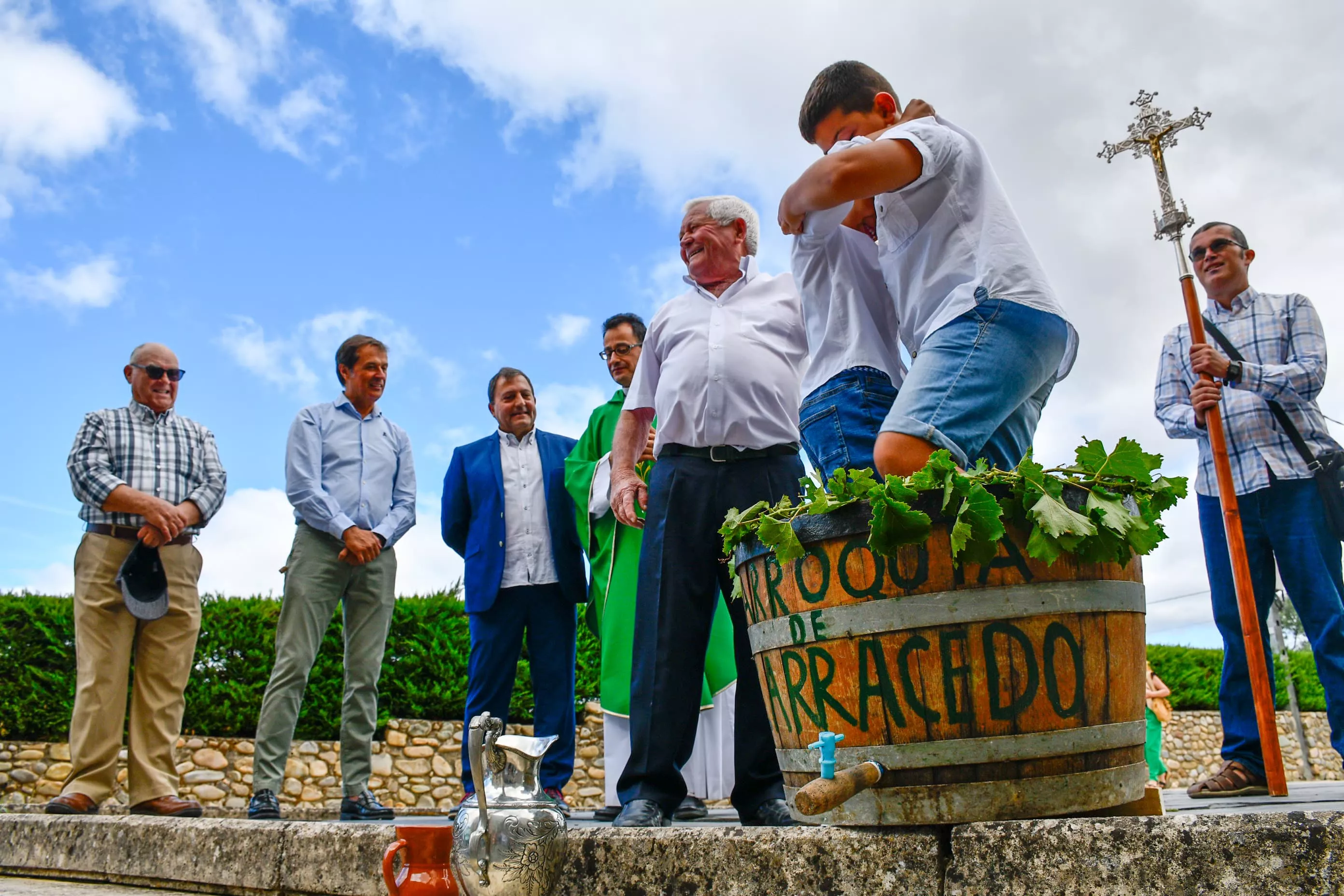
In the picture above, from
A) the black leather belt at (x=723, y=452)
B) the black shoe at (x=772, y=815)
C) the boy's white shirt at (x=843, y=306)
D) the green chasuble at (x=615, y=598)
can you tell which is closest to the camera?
the boy's white shirt at (x=843, y=306)

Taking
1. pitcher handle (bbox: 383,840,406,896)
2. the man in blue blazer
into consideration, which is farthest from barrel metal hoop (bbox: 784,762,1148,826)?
the man in blue blazer

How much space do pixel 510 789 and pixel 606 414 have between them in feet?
9.39

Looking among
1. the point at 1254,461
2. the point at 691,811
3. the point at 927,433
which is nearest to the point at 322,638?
the point at 691,811

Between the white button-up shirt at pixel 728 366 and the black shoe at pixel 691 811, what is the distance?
1652 mm

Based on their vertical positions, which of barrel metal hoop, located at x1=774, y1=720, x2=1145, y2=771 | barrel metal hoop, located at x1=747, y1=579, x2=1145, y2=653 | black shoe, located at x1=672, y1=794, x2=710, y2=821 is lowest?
black shoe, located at x1=672, y1=794, x2=710, y2=821

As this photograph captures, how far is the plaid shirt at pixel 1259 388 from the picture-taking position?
11.9ft

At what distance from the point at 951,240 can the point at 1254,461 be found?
2.10 metres

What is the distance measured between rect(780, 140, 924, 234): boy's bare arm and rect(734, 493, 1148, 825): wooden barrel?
737 millimetres

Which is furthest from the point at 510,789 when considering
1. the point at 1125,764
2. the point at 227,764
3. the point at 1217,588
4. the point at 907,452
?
the point at 227,764

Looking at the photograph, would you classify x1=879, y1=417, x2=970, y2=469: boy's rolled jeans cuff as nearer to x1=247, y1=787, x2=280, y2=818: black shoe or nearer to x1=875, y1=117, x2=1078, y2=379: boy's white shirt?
x1=875, y1=117, x2=1078, y2=379: boy's white shirt

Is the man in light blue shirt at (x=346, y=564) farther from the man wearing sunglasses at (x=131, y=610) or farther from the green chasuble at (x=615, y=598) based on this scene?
the green chasuble at (x=615, y=598)

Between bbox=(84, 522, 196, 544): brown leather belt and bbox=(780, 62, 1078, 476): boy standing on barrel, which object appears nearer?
bbox=(780, 62, 1078, 476): boy standing on barrel

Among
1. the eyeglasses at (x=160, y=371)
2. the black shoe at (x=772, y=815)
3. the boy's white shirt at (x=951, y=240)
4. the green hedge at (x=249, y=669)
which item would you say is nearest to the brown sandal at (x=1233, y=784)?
the black shoe at (x=772, y=815)

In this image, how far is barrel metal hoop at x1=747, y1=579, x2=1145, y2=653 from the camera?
1.77 m
